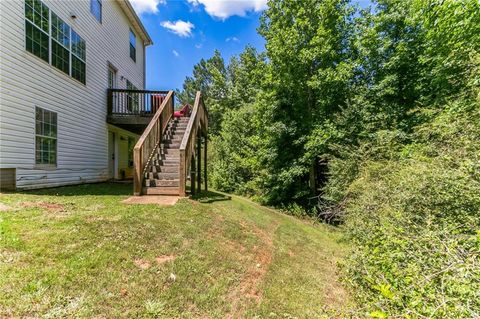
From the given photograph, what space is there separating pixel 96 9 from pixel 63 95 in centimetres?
441

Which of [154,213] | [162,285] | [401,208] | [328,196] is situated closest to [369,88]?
[328,196]

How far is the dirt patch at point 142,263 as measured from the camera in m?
3.08

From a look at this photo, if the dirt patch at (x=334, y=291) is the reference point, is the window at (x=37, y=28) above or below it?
above

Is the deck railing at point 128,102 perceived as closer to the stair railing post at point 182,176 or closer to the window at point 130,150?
the window at point 130,150

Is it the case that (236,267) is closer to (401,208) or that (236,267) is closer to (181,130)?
(401,208)

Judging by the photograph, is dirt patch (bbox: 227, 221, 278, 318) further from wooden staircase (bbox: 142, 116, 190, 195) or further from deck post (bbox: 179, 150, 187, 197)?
wooden staircase (bbox: 142, 116, 190, 195)

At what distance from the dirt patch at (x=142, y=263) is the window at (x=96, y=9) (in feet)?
33.4

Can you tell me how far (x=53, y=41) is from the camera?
7250 millimetres

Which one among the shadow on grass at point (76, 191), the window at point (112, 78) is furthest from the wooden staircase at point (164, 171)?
the window at point (112, 78)

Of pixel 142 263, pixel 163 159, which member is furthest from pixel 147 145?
pixel 142 263

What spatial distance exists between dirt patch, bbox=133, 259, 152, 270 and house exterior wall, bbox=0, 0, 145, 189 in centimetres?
482

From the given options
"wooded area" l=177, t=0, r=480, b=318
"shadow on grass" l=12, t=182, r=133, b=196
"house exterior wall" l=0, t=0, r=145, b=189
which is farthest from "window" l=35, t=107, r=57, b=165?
"wooded area" l=177, t=0, r=480, b=318

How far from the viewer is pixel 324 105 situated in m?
11.4

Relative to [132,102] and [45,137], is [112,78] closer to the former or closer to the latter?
[132,102]
